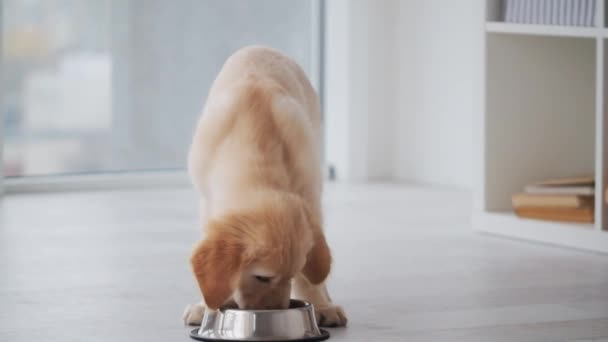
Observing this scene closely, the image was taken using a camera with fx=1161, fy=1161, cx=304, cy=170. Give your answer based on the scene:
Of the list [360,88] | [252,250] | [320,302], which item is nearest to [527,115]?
[320,302]

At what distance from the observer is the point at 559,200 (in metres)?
3.72

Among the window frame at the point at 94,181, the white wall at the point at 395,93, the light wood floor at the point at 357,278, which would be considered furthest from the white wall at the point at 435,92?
the light wood floor at the point at 357,278

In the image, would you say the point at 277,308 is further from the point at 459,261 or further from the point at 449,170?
the point at 449,170

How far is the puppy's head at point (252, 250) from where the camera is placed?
2.05m

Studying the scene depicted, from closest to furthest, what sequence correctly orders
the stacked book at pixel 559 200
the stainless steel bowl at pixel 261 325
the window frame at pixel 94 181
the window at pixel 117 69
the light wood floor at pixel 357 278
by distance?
the stainless steel bowl at pixel 261 325
the light wood floor at pixel 357 278
the stacked book at pixel 559 200
the window frame at pixel 94 181
the window at pixel 117 69

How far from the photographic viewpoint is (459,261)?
3.40 meters

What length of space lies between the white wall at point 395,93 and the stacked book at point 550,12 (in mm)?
1663

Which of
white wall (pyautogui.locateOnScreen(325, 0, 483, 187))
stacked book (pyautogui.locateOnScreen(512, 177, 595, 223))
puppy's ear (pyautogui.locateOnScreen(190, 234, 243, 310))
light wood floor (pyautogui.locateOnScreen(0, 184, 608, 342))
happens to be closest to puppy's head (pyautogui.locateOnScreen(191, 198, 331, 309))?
puppy's ear (pyautogui.locateOnScreen(190, 234, 243, 310))

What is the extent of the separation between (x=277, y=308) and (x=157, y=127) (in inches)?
153

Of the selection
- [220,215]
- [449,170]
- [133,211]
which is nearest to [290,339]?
[220,215]

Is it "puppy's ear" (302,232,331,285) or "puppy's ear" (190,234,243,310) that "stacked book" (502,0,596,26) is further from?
"puppy's ear" (190,234,243,310)

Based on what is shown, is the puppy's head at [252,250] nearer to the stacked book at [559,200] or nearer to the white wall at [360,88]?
the stacked book at [559,200]

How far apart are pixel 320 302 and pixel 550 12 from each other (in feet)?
5.29

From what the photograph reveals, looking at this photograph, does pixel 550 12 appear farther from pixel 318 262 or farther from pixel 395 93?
pixel 395 93
